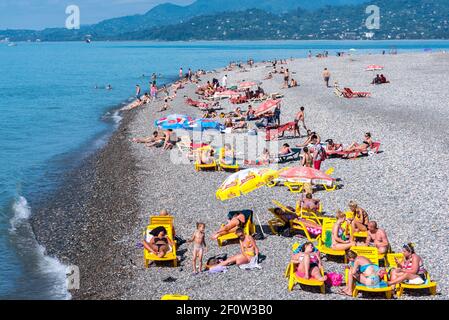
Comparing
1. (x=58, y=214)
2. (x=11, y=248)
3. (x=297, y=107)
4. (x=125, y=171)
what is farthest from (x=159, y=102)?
(x=11, y=248)

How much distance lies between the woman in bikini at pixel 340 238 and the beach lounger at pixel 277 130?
12.4 m

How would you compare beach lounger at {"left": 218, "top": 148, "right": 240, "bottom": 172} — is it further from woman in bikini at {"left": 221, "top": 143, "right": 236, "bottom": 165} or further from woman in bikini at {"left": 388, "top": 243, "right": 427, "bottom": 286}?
woman in bikini at {"left": 388, "top": 243, "right": 427, "bottom": 286}

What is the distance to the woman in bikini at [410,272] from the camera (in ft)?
32.5

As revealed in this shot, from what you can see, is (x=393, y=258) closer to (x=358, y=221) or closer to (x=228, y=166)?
(x=358, y=221)

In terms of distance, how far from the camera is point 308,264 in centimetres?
1041

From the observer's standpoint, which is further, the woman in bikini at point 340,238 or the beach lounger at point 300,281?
the woman in bikini at point 340,238

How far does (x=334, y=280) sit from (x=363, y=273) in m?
0.64

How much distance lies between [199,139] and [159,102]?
18.4m

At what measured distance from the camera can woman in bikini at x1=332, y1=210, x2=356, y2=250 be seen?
1158cm

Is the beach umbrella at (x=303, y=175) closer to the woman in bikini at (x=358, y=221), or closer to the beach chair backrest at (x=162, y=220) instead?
the woman in bikini at (x=358, y=221)

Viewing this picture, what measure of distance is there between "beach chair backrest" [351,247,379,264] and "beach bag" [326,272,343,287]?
0.61m

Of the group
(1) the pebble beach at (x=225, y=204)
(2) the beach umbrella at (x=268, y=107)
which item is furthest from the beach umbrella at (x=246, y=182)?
(2) the beach umbrella at (x=268, y=107)

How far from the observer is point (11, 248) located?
1582 cm

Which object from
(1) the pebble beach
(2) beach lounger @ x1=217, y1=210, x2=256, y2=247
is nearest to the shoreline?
(1) the pebble beach
